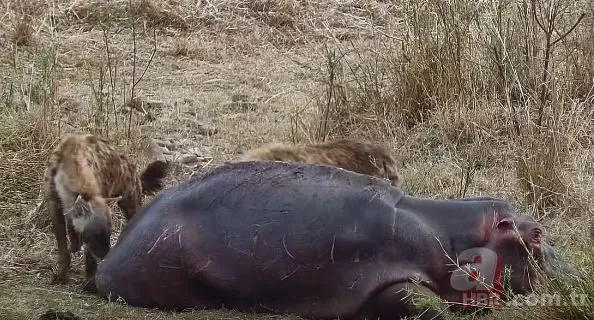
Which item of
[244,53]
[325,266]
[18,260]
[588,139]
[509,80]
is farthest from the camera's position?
[244,53]

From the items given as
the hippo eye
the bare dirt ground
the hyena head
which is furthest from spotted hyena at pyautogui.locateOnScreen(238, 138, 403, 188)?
the hippo eye

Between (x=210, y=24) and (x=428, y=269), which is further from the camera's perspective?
(x=210, y=24)

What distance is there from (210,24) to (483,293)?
7.76 meters

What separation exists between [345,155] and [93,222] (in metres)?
1.82

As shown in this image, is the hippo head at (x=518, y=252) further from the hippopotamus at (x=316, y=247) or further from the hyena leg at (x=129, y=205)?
the hyena leg at (x=129, y=205)

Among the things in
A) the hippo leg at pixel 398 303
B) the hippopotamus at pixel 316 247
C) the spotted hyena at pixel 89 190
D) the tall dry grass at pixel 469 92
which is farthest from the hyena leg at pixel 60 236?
the tall dry grass at pixel 469 92

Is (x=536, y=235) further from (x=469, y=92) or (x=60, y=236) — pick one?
(x=469, y=92)

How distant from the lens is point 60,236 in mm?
5836

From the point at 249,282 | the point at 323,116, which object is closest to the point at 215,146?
the point at 323,116

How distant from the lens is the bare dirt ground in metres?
6.15

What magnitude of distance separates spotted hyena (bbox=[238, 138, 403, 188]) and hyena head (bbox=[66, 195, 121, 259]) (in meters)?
1.05

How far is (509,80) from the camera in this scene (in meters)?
8.00

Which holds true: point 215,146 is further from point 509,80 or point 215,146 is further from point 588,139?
point 588,139

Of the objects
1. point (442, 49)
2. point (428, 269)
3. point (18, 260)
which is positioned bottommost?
point (18, 260)
